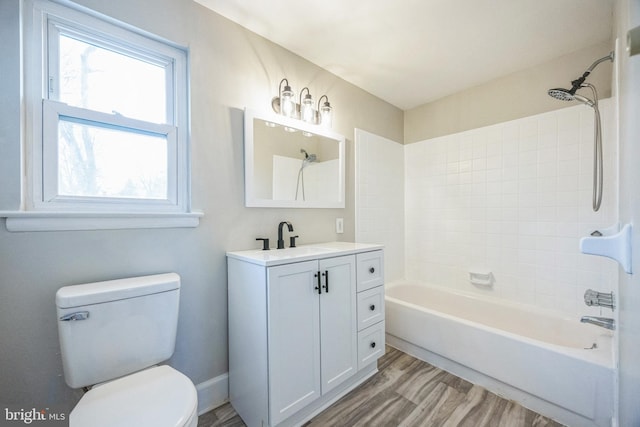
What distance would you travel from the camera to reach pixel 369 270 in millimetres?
1771

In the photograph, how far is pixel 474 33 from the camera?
1721 millimetres

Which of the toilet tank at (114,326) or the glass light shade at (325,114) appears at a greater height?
the glass light shade at (325,114)

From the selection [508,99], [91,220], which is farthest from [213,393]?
[508,99]

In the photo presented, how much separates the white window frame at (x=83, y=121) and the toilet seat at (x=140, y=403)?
2.24 ft

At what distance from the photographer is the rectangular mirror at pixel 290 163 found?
1678 mm

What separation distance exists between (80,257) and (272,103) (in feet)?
4.55

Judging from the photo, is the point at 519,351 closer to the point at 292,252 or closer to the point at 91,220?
the point at 292,252

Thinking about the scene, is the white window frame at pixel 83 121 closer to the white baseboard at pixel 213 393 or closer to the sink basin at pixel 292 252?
the sink basin at pixel 292 252

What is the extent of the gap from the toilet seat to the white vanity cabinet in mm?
386

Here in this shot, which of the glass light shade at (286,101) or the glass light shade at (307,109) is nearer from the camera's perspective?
the glass light shade at (286,101)

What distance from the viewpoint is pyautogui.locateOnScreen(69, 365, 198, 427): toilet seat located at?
0.83 meters

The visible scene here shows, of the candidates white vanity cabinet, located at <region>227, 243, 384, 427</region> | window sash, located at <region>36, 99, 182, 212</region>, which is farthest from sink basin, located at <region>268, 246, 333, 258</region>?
window sash, located at <region>36, 99, 182, 212</region>

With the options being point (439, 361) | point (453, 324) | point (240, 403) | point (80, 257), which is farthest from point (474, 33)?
point (240, 403)

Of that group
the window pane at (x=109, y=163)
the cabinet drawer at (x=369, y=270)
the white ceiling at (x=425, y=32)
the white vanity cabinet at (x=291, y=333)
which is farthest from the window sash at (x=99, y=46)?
the cabinet drawer at (x=369, y=270)
